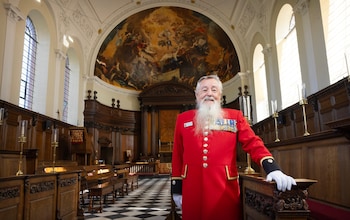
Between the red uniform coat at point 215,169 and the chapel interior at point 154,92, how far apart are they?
216mm

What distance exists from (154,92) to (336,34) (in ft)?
44.3

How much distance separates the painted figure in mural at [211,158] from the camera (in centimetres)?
222

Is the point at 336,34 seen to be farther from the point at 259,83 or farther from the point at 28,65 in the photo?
the point at 28,65

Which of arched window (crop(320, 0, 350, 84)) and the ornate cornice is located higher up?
the ornate cornice

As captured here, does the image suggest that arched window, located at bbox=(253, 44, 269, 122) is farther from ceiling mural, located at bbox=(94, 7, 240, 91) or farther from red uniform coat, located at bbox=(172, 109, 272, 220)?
red uniform coat, located at bbox=(172, 109, 272, 220)

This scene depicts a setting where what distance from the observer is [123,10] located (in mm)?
16484

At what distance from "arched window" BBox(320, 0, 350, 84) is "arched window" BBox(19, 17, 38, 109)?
10.5 metres

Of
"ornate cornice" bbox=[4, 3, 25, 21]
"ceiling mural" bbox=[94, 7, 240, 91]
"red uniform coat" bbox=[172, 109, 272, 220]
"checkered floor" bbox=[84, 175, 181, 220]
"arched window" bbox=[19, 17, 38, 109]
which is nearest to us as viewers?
"red uniform coat" bbox=[172, 109, 272, 220]

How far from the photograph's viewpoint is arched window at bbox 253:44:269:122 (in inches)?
561

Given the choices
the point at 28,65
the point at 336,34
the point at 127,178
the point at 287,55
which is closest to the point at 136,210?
the point at 127,178

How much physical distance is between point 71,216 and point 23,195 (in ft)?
5.41

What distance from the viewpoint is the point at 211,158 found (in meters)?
2.31

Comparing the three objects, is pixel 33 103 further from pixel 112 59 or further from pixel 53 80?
pixel 112 59

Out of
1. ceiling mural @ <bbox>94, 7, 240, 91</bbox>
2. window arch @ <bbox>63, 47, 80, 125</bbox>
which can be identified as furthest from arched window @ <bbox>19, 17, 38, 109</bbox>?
ceiling mural @ <bbox>94, 7, 240, 91</bbox>
